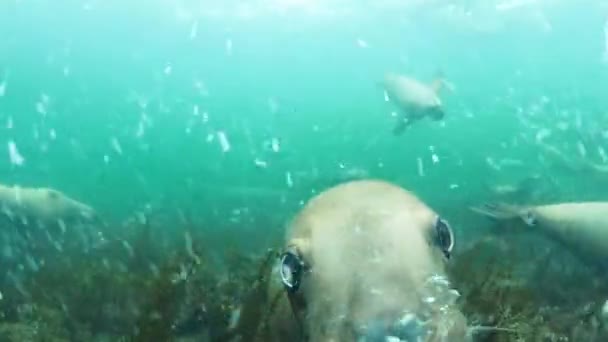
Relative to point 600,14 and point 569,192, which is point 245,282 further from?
point 600,14

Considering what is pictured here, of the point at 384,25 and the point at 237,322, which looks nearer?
the point at 237,322

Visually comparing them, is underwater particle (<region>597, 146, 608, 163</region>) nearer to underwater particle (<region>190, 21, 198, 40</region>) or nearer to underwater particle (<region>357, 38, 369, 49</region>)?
underwater particle (<region>190, 21, 198, 40</region>)

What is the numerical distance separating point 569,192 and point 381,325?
49.2 ft

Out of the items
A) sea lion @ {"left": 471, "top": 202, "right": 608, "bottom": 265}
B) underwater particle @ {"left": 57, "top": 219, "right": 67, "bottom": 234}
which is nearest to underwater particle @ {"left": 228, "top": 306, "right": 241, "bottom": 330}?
sea lion @ {"left": 471, "top": 202, "right": 608, "bottom": 265}

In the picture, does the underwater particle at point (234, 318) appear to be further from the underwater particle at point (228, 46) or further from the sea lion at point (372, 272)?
the underwater particle at point (228, 46)

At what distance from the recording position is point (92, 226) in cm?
1459

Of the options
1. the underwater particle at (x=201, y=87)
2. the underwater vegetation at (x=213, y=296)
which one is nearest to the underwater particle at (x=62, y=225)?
the underwater vegetation at (x=213, y=296)

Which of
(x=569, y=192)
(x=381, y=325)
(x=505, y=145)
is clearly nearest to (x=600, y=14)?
(x=505, y=145)

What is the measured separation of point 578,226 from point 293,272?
15.9 ft

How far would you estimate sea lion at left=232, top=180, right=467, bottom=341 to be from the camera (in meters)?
2.77

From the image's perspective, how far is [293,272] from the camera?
→ 11.0 feet

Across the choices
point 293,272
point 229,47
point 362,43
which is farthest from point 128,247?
point 229,47

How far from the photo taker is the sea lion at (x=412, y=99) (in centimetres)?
1530

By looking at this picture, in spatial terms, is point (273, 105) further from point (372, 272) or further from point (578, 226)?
point (372, 272)
